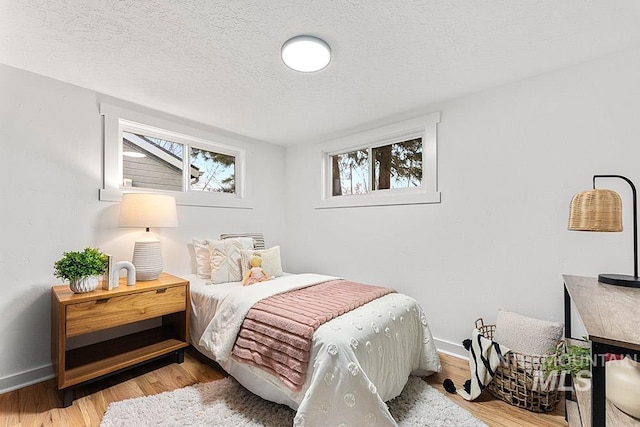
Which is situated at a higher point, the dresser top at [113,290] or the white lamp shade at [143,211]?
the white lamp shade at [143,211]

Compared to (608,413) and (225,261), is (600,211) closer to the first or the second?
(608,413)

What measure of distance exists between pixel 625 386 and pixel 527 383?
66 centimetres

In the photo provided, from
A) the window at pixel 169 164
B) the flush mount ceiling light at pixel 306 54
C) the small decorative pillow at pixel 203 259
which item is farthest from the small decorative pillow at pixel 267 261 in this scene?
the flush mount ceiling light at pixel 306 54

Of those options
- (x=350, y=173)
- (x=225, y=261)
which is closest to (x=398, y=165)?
(x=350, y=173)

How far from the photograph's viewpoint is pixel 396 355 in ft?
6.20

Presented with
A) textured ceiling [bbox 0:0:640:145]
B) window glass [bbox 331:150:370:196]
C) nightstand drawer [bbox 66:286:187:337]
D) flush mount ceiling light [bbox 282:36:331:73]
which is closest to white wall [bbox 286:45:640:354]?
textured ceiling [bbox 0:0:640:145]

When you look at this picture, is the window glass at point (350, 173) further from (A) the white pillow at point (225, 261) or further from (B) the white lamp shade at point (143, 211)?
(B) the white lamp shade at point (143, 211)

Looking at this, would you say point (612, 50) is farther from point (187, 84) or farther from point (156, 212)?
point (156, 212)

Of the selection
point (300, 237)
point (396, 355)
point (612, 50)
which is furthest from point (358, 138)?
point (396, 355)

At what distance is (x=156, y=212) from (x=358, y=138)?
213cm

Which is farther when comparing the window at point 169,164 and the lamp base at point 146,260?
→ the window at point 169,164

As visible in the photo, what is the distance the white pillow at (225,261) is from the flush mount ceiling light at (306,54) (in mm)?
1710

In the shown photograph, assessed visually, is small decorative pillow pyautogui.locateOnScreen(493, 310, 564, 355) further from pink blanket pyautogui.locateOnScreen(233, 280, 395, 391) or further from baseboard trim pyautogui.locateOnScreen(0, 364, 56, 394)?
baseboard trim pyautogui.locateOnScreen(0, 364, 56, 394)

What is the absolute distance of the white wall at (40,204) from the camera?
2062 millimetres
